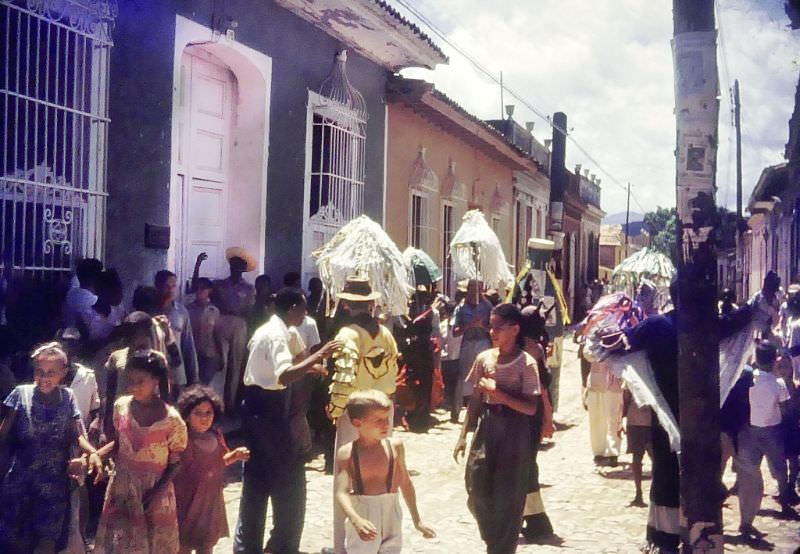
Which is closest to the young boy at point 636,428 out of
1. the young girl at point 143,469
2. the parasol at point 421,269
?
the young girl at point 143,469

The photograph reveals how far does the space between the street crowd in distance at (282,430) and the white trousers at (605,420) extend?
4.32ft

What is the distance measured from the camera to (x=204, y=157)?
30.6 ft

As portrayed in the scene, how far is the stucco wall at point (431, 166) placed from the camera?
1353cm

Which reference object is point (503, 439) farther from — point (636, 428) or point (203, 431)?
point (636, 428)

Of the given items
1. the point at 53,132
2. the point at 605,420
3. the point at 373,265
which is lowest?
the point at 605,420

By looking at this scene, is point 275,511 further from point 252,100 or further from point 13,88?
point 252,100

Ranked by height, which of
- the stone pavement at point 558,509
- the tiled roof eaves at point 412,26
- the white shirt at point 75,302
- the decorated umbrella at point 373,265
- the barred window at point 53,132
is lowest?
the stone pavement at point 558,509

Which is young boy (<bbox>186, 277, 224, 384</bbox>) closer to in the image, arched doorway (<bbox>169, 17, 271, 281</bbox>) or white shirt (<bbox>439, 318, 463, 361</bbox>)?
arched doorway (<bbox>169, 17, 271, 281</bbox>)

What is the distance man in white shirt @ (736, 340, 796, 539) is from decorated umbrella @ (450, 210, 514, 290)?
550 centimetres

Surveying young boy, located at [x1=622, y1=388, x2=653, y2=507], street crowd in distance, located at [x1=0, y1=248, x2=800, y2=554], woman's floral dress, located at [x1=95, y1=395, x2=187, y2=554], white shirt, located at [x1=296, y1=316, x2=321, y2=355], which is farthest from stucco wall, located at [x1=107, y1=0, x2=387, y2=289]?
young boy, located at [x1=622, y1=388, x2=653, y2=507]

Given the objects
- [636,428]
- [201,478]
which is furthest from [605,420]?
[201,478]

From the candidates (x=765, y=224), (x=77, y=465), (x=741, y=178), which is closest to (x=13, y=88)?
(x=77, y=465)

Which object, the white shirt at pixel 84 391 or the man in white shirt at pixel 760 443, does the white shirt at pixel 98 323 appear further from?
the man in white shirt at pixel 760 443

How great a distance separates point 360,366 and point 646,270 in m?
8.10
